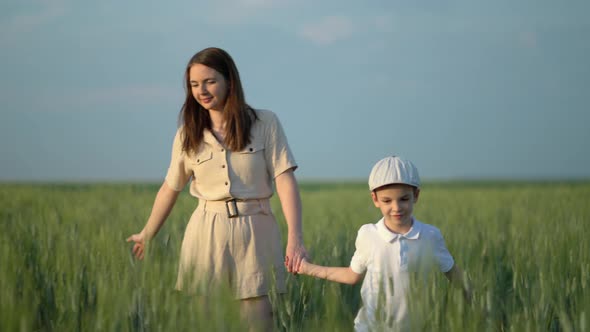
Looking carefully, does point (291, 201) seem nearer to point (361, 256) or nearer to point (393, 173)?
point (361, 256)

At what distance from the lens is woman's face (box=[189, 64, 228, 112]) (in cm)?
234

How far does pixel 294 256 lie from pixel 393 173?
626mm

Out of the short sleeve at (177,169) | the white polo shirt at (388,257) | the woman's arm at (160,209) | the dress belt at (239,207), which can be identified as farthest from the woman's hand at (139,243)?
the white polo shirt at (388,257)

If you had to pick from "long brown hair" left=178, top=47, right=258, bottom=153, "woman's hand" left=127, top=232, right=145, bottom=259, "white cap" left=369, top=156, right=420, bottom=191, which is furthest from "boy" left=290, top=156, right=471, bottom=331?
"woman's hand" left=127, top=232, right=145, bottom=259

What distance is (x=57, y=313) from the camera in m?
2.24

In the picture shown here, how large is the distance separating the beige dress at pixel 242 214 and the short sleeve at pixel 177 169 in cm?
14

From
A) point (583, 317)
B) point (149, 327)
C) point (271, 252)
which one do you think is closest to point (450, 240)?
point (271, 252)

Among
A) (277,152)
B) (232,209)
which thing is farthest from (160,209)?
(277,152)

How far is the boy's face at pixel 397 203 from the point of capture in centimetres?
187

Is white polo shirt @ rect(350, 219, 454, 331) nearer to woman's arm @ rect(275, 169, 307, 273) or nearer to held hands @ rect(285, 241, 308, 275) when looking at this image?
held hands @ rect(285, 241, 308, 275)

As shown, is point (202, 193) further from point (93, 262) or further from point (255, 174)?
point (93, 262)

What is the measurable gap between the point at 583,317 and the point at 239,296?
4.00ft

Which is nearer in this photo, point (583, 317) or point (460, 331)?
point (460, 331)

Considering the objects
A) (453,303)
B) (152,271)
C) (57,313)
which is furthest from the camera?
(57,313)
